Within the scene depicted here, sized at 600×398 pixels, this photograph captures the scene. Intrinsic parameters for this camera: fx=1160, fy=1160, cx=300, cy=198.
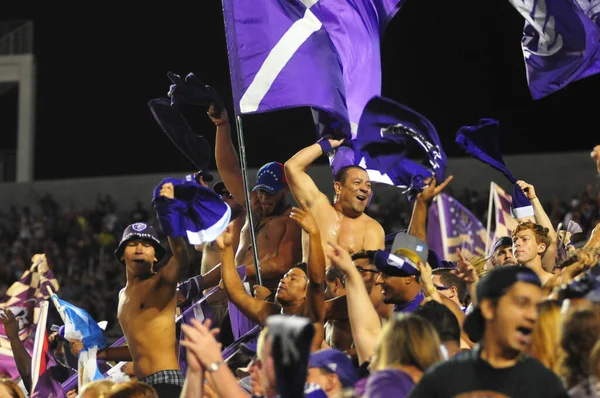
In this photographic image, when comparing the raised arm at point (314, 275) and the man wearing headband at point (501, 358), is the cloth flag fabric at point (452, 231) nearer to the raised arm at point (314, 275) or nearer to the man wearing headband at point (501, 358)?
the raised arm at point (314, 275)

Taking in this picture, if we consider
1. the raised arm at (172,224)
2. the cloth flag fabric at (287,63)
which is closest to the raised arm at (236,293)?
the raised arm at (172,224)

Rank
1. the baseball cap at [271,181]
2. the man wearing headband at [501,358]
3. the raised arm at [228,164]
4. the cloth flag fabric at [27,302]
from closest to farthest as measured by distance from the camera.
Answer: the man wearing headband at [501,358], the baseball cap at [271,181], the raised arm at [228,164], the cloth flag fabric at [27,302]

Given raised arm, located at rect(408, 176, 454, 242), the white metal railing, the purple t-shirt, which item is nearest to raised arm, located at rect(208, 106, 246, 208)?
raised arm, located at rect(408, 176, 454, 242)

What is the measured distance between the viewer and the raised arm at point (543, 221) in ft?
21.7

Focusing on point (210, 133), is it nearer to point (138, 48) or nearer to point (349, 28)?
point (138, 48)

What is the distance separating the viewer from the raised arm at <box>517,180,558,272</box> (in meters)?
6.63

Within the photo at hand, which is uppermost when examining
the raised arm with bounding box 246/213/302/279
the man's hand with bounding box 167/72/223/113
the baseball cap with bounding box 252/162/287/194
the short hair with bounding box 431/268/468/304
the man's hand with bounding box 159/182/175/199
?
the man's hand with bounding box 167/72/223/113

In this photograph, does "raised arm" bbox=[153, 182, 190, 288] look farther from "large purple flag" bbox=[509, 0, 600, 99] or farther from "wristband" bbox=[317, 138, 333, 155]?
"large purple flag" bbox=[509, 0, 600, 99]

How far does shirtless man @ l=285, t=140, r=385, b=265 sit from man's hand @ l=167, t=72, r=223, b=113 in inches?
38.5

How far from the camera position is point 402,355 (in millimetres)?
3785

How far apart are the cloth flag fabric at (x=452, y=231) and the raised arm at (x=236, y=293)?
5.01 metres

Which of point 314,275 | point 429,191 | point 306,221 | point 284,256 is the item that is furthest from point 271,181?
point 314,275

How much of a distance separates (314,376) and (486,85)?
730 inches

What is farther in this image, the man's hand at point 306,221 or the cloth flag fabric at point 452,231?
the cloth flag fabric at point 452,231
